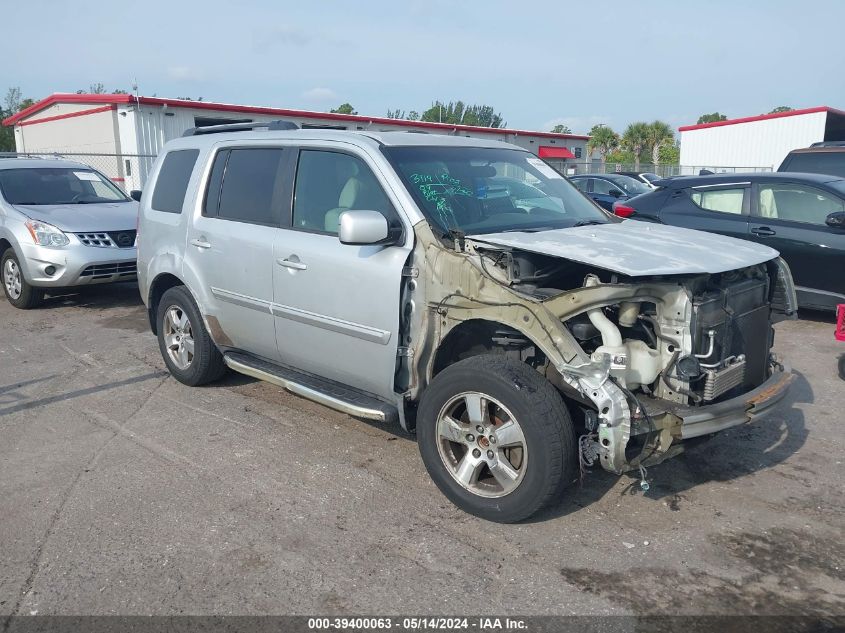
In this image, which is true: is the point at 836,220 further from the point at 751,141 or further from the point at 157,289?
the point at 751,141

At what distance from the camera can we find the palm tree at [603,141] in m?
52.1

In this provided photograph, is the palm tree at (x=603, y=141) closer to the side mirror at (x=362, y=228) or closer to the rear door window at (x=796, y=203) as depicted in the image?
the rear door window at (x=796, y=203)

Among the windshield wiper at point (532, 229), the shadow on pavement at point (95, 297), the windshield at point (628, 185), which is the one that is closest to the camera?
the windshield wiper at point (532, 229)

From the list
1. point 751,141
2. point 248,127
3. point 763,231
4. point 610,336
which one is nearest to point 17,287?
point 248,127

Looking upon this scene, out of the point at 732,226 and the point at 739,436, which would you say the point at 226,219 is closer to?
the point at 739,436

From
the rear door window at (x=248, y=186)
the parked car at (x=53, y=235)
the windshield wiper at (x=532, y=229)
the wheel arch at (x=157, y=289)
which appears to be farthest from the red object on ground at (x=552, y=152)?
the windshield wiper at (x=532, y=229)

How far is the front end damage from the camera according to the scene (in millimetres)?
3611

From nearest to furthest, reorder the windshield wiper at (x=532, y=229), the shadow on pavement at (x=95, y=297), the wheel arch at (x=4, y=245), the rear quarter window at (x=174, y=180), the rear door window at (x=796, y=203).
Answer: the windshield wiper at (x=532, y=229), the rear quarter window at (x=174, y=180), the rear door window at (x=796, y=203), the wheel arch at (x=4, y=245), the shadow on pavement at (x=95, y=297)

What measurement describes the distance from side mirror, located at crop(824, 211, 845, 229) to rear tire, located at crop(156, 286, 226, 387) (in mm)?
6194

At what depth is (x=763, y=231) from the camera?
27.7 feet

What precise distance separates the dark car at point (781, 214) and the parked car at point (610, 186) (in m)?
8.86

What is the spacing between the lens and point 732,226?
8664 mm

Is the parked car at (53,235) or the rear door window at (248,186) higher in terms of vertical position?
the rear door window at (248,186)

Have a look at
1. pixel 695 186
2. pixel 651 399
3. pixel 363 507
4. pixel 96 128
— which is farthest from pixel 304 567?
pixel 96 128
